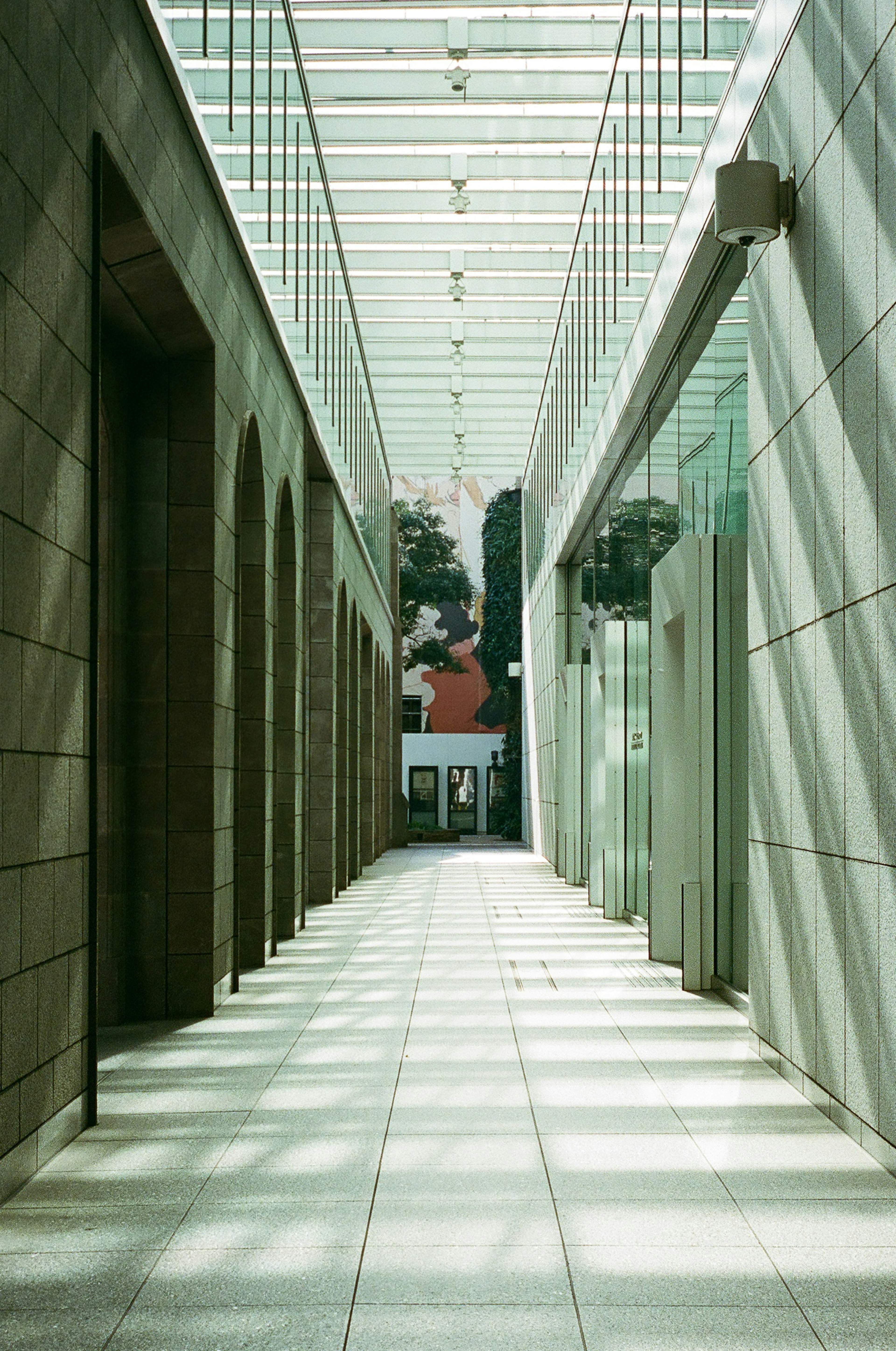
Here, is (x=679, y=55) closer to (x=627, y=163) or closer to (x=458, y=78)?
(x=627, y=163)

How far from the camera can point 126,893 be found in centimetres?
858

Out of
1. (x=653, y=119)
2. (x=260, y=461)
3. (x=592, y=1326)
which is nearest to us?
(x=592, y=1326)

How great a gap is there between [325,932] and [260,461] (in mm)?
5022

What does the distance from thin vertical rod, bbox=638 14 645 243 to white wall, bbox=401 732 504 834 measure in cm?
3520

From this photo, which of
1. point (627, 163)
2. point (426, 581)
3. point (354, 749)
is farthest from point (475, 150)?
point (426, 581)

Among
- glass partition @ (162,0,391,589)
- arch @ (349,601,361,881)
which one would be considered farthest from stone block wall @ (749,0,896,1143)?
arch @ (349,601,361,881)

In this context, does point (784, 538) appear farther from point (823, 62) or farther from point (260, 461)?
point (260, 461)

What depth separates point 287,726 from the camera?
45.5 ft

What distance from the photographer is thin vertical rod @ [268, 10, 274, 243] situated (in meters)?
11.8

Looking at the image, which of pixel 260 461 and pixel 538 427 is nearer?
pixel 260 461

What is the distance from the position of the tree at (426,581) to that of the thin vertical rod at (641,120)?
116 ft

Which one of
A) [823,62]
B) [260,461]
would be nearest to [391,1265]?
[823,62]

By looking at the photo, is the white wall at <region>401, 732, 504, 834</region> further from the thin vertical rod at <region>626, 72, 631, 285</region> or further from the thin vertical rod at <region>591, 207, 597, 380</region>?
the thin vertical rod at <region>626, 72, 631, 285</region>

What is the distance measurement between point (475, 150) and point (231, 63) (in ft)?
28.3
